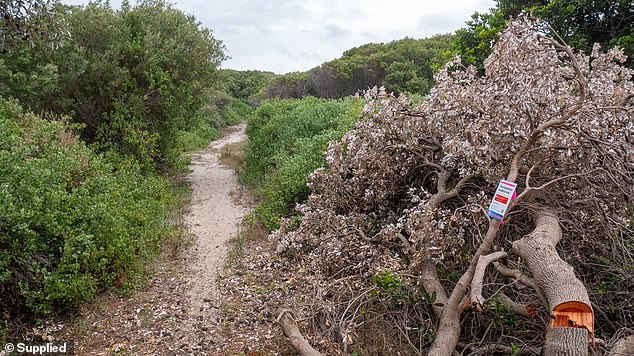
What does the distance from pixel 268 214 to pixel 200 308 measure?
121 inches

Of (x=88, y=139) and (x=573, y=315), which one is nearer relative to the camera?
(x=573, y=315)

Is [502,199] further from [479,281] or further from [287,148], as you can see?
[287,148]

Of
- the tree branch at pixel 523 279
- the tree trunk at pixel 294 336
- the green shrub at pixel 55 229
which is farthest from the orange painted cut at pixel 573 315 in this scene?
the green shrub at pixel 55 229

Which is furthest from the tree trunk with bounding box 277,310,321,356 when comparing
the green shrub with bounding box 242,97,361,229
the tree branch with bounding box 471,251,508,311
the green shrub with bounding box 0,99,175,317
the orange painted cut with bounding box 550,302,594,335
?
the green shrub with bounding box 242,97,361,229

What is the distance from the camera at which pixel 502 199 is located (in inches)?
127

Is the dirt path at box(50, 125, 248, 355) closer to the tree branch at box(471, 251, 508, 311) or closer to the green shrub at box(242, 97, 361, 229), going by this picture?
the green shrub at box(242, 97, 361, 229)

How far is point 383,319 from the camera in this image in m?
4.11

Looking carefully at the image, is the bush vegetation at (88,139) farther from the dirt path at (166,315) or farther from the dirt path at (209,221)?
the dirt path at (209,221)

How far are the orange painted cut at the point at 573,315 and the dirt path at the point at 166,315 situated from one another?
9.75 ft

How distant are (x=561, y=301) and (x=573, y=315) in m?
0.13

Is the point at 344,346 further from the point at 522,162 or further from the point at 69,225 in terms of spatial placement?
the point at 69,225

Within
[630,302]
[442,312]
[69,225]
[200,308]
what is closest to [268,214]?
[200,308]

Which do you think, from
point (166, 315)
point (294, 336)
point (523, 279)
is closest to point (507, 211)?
point (523, 279)

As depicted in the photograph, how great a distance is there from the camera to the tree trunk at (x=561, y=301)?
2.73 metres
